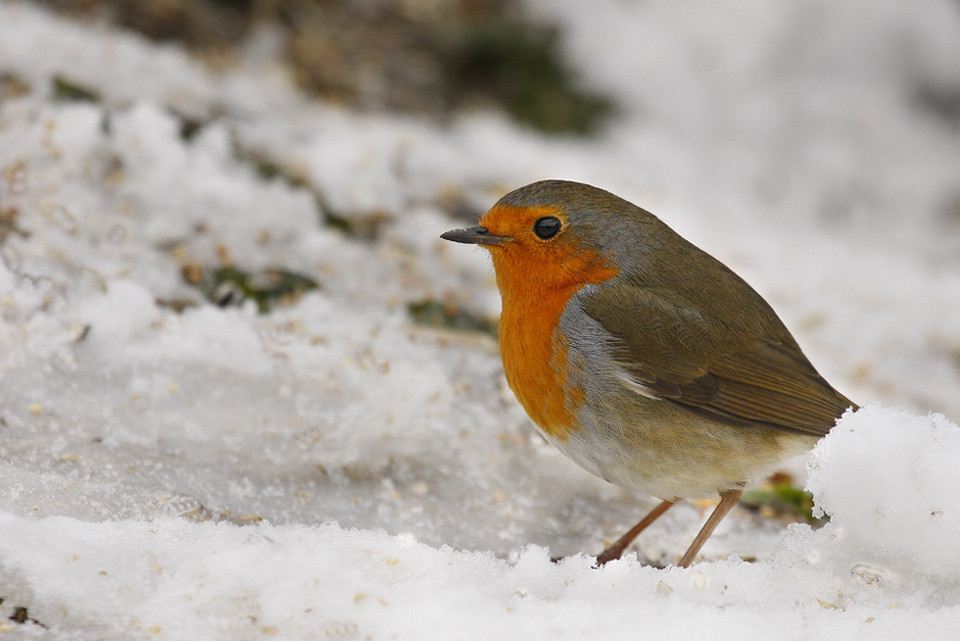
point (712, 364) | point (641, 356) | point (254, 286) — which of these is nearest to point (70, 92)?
point (254, 286)

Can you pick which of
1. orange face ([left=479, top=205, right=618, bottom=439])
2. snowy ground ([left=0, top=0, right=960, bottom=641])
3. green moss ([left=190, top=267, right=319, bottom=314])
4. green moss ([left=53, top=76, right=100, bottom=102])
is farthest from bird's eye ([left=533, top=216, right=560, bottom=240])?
green moss ([left=53, top=76, right=100, bottom=102])

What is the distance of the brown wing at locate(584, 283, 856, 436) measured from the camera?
2.93 metres

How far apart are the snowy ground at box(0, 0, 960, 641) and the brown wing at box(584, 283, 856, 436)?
0.31m

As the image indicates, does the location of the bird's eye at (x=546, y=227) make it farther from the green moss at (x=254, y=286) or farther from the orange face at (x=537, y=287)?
the green moss at (x=254, y=286)

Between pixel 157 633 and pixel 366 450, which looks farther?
pixel 366 450

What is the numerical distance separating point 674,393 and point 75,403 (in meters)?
1.92

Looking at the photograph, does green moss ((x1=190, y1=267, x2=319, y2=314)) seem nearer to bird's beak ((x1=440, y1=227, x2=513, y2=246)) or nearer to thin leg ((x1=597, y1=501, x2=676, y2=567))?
bird's beak ((x1=440, y1=227, x2=513, y2=246))

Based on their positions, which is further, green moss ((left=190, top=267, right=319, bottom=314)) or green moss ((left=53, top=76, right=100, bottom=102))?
green moss ((left=53, top=76, right=100, bottom=102))

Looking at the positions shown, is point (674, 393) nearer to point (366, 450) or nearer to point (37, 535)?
point (366, 450)

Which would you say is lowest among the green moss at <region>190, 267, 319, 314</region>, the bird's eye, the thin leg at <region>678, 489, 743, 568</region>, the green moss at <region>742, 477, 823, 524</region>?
the green moss at <region>190, 267, 319, 314</region>

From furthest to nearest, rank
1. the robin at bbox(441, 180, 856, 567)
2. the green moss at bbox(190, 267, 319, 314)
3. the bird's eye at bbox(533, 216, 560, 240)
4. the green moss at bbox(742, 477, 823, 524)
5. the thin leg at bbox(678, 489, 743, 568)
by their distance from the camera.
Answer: the green moss at bbox(190, 267, 319, 314)
the green moss at bbox(742, 477, 823, 524)
the bird's eye at bbox(533, 216, 560, 240)
the thin leg at bbox(678, 489, 743, 568)
the robin at bbox(441, 180, 856, 567)

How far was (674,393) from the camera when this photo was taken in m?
2.91

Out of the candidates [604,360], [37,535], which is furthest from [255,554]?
[604,360]

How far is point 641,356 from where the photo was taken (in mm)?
2924
